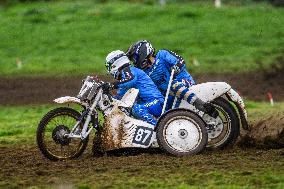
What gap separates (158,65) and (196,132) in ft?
5.16

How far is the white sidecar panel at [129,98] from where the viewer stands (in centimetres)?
1549

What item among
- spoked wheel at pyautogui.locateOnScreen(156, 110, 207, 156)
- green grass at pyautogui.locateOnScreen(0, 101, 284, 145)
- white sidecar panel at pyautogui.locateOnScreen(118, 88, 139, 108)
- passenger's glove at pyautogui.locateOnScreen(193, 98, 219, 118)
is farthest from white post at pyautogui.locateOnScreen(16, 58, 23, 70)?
spoked wheel at pyautogui.locateOnScreen(156, 110, 207, 156)

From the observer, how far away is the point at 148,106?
15.7 metres

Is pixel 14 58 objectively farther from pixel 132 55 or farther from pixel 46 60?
pixel 132 55

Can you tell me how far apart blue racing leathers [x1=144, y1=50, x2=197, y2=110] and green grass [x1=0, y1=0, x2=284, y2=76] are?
610 inches

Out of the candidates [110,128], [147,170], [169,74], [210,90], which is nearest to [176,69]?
[169,74]

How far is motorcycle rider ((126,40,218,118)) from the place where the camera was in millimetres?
15508

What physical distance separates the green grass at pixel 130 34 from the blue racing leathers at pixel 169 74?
50.9 feet

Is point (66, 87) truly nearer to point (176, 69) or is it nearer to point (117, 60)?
point (117, 60)

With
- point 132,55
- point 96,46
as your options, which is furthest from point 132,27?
point 132,55

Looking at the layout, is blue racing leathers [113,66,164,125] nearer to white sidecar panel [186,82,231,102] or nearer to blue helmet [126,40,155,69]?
blue helmet [126,40,155,69]

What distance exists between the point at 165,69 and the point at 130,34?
21834 mm

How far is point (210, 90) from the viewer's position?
51.2 feet

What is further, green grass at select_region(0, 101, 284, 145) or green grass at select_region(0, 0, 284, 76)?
green grass at select_region(0, 0, 284, 76)
